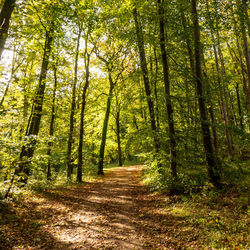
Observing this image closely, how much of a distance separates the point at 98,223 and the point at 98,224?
71mm

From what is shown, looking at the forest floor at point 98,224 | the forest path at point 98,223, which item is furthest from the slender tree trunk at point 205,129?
the forest path at point 98,223

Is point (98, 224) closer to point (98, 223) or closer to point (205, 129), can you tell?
point (98, 223)

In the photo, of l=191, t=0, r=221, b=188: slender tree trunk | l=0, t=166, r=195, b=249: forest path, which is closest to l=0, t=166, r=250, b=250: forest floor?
l=0, t=166, r=195, b=249: forest path

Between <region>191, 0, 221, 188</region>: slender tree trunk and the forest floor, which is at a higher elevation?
<region>191, 0, 221, 188</region>: slender tree trunk

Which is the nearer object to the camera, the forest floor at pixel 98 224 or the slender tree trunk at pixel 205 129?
the forest floor at pixel 98 224

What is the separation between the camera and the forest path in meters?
4.75

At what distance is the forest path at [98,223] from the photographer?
15.6 ft

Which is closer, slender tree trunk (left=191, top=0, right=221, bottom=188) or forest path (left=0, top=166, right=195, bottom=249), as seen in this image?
forest path (left=0, top=166, right=195, bottom=249)

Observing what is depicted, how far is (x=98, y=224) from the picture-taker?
598 cm

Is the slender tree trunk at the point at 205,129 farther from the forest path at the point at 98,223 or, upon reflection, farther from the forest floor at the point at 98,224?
the forest path at the point at 98,223

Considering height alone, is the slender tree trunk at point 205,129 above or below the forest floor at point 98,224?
above

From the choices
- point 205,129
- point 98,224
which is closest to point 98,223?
point 98,224

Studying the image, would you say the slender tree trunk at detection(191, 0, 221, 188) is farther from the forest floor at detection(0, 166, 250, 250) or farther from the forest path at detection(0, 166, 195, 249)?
the forest path at detection(0, 166, 195, 249)

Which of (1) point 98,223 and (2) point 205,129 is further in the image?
(2) point 205,129
